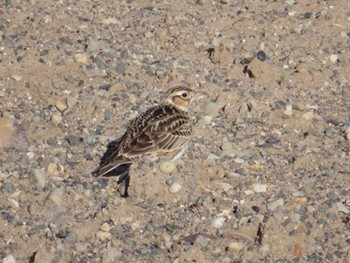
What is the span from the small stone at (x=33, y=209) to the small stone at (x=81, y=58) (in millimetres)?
3277

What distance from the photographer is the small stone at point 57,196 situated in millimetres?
10453

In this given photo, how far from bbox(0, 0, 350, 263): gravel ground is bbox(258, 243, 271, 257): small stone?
0.05ft

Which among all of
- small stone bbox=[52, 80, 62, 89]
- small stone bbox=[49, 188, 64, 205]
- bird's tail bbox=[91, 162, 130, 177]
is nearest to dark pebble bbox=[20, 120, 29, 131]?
small stone bbox=[52, 80, 62, 89]

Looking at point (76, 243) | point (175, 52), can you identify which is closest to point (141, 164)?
point (76, 243)

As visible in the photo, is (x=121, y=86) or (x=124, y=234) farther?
(x=121, y=86)

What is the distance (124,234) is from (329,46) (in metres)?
5.47

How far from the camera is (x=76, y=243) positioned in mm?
9867

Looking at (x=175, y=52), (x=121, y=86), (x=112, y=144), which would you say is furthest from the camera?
(x=175, y=52)

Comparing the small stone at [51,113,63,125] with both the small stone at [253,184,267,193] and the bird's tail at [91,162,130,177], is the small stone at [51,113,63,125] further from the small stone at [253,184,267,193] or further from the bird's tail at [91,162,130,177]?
the small stone at [253,184,267,193]

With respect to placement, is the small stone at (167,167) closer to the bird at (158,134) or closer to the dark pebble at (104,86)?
the bird at (158,134)

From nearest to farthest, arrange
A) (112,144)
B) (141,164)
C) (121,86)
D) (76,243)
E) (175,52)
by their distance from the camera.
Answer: (76,243) → (141,164) → (112,144) → (121,86) → (175,52)

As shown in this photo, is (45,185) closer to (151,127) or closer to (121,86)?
(151,127)

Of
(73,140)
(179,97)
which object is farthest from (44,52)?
(179,97)

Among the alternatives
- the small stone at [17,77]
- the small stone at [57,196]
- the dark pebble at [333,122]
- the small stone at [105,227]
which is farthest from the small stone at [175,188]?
the small stone at [17,77]
